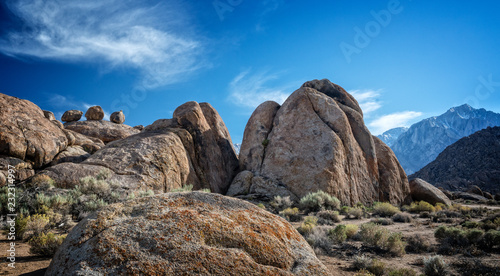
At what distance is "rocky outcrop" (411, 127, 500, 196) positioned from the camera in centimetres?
5112

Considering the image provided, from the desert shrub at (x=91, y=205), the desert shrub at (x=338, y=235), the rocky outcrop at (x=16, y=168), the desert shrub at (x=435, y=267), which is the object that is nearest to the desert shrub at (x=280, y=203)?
the desert shrub at (x=338, y=235)

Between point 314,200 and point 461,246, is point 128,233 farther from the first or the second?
point 314,200

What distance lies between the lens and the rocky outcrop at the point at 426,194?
20.3m

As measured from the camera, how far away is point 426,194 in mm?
20891

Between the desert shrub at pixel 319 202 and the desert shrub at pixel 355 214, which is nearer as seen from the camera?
the desert shrub at pixel 355 214

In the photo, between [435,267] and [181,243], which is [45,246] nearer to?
[181,243]

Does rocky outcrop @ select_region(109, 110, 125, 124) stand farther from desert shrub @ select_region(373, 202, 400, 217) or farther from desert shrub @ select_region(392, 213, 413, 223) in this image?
desert shrub @ select_region(392, 213, 413, 223)

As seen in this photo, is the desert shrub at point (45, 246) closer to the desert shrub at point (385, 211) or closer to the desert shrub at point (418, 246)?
the desert shrub at point (418, 246)

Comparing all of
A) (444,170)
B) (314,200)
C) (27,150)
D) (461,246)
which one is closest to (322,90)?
(314,200)

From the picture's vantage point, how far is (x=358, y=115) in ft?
68.0

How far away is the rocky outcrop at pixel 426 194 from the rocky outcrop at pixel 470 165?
1450 inches

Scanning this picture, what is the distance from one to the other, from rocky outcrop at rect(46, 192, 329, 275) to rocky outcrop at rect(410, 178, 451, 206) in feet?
73.5

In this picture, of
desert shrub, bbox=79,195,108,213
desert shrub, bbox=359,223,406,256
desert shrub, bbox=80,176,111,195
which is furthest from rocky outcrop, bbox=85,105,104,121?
desert shrub, bbox=359,223,406,256

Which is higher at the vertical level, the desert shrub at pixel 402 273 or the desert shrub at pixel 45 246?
the desert shrub at pixel 45 246
